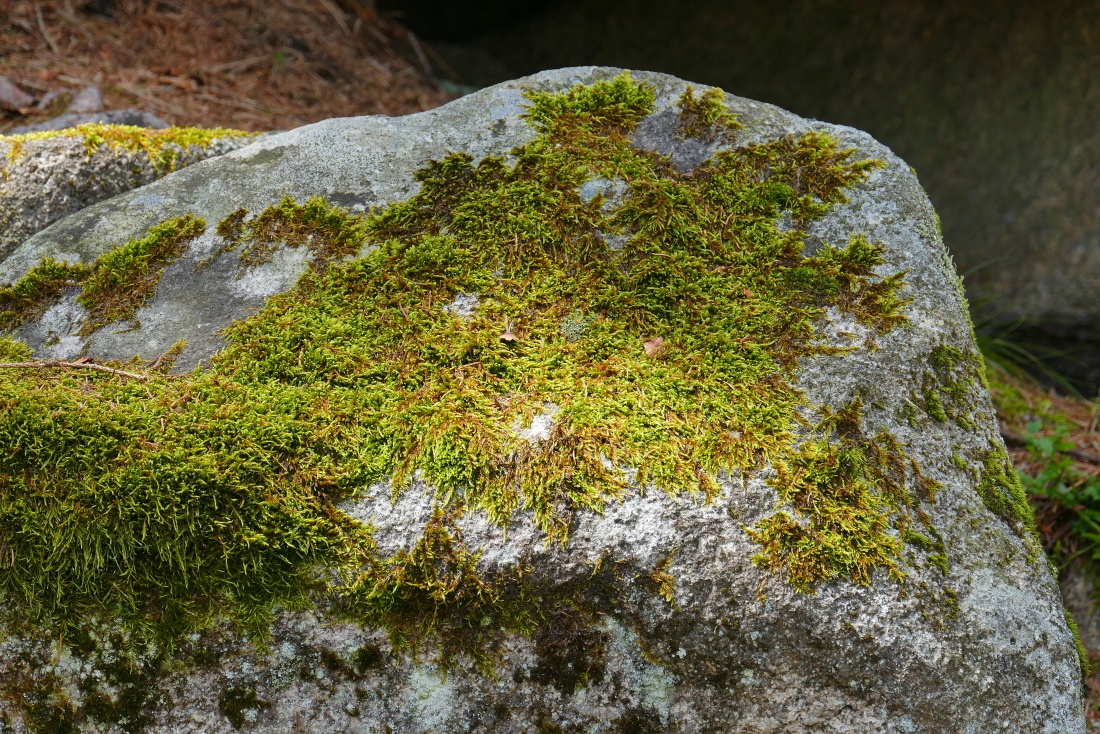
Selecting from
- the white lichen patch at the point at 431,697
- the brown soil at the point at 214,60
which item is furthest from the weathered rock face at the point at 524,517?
the brown soil at the point at 214,60

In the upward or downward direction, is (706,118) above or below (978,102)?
above

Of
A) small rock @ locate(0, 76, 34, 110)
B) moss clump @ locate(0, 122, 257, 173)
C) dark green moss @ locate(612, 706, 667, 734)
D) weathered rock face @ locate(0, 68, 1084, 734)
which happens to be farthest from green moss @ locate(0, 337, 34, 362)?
small rock @ locate(0, 76, 34, 110)

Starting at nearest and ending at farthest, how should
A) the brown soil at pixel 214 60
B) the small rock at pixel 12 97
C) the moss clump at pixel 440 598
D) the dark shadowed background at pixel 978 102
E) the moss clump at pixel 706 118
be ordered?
the moss clump at pixel 440 598 → the moss clump at pixel 706 118 → the small rock at pixel 12 97 → the brown soil at pixel 214 60 → the dark shadowed background at pixel 978 102

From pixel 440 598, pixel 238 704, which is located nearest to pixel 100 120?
pixel 238 704

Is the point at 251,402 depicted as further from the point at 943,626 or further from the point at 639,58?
the point at 639,58

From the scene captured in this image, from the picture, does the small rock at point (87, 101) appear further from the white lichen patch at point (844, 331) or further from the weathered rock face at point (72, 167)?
the white lichen patch at point (844, 331)

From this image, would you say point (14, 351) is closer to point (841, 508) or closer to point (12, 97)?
point (841, 508)
